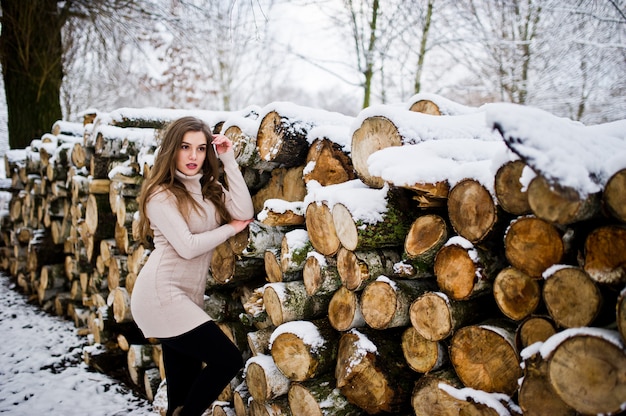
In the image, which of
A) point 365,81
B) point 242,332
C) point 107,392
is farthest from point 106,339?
point 365,81

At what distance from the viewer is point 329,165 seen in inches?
90.3

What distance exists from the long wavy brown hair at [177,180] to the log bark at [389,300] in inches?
40.5

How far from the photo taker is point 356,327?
209 centimetres

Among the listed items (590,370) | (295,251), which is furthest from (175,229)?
(590,370)

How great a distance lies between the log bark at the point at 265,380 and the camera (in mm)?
2242

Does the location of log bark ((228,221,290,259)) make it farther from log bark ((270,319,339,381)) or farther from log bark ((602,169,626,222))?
log bark ((602,169,626,222))

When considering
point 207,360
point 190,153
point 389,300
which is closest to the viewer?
point 389,300

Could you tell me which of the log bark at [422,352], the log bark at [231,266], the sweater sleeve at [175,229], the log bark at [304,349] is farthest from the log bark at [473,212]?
the log bark at [231,266]

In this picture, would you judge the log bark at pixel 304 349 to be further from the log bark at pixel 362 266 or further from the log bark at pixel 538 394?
the log bark at pixel 538 394

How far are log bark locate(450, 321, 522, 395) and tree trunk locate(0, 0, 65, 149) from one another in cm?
789

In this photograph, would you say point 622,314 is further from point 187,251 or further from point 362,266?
point 187,251

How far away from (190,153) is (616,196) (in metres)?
1.95

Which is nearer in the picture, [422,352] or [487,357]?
[487,357]

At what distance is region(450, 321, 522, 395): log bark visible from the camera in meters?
1.59
